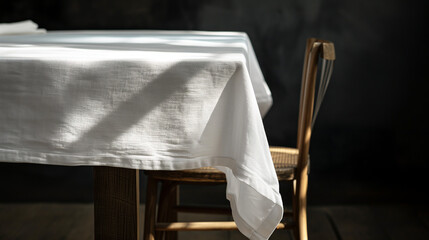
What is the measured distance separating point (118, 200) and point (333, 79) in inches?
65.4

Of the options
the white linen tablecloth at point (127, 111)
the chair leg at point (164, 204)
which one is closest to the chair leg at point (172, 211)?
the chair leg at point (164, 204)

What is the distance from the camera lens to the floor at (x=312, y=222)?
211 cm

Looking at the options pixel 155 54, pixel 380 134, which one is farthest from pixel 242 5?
pixel 155 54

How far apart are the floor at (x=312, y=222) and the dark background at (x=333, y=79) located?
8cm

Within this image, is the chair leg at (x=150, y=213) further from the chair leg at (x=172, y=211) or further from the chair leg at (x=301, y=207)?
the chair leg at (x=301, y=207)

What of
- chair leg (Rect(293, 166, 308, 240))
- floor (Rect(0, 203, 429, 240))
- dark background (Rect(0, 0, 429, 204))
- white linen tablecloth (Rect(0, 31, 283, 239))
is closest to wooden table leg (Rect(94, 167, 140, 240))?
white linen tablecloth (Rect(0, 31, 283, 239))

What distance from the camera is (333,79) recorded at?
2502 mm

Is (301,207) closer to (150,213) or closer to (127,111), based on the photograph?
(150,213)

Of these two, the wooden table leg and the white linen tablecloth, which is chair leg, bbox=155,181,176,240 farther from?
the white linen tablecloth

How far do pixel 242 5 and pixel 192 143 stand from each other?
1.70 metres

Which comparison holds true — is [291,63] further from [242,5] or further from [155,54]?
[155,54]

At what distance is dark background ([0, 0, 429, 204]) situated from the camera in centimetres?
246

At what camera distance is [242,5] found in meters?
2.46

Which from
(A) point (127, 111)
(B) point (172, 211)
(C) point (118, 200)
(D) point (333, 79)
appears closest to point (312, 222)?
(D) point (333, 79)
